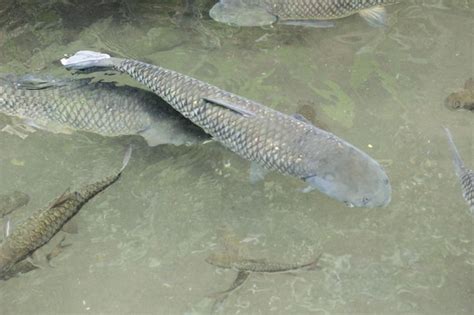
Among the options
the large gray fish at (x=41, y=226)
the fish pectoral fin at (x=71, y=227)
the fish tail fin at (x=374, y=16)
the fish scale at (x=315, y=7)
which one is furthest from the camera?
the fish tail fin at (x=374, y=16)

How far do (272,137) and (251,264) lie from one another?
0.94 m

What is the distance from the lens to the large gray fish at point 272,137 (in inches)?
163

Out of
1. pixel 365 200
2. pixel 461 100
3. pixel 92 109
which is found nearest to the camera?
pixel 365 200

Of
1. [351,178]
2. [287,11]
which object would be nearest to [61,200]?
[351,178]

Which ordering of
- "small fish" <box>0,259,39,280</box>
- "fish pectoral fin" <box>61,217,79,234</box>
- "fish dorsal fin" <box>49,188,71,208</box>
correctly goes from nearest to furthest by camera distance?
"small fish" <box>0,259,39,280</box> < "fish dorsal fin" <box>49,188,71,208</box> < "fish pectoral fin" <box>61,217,79,234</box>

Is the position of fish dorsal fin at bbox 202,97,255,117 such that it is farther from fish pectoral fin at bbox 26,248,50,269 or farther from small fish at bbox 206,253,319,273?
fish pectoral fin at bbox 26,248,50,269

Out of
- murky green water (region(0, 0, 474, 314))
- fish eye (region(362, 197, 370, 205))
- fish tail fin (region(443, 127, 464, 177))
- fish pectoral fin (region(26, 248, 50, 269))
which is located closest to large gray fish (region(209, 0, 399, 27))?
murky green water (region(0, 0, 474, 314))

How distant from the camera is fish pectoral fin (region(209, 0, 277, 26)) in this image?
5.79 meters

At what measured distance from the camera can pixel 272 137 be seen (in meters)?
4.38

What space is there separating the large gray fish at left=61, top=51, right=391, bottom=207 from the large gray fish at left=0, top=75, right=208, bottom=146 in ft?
0.38

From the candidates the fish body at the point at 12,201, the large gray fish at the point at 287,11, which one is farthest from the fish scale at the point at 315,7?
the fish body at the point at 12,201

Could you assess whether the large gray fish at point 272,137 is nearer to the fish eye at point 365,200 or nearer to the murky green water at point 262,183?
the fish eye at point 365,200

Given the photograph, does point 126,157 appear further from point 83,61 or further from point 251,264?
point 251,264

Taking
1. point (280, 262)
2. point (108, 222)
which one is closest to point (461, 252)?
point (280, 262)
